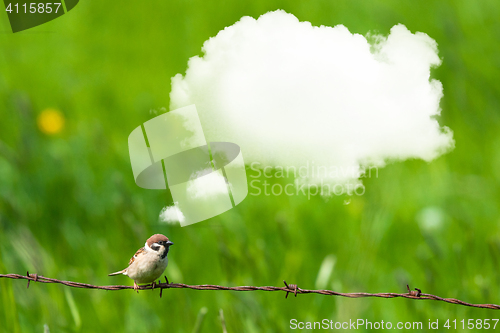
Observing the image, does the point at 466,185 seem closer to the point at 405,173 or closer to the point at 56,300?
the point at 405,173

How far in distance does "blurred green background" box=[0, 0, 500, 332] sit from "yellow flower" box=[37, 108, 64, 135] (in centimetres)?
2

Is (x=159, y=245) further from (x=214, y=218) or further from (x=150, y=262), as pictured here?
(x=214, y=218)

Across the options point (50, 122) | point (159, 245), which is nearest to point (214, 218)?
point (159, 245)

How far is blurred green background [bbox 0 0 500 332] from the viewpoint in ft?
11.5

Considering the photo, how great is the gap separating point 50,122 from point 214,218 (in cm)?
243

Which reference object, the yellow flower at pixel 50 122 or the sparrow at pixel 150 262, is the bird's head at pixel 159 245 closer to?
the sparrow at pixel 150 262

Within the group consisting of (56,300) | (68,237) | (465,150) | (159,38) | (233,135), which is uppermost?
(159,38)

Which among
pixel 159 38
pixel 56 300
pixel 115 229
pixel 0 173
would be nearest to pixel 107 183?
pixel 115 229

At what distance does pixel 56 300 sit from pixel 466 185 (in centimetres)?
360

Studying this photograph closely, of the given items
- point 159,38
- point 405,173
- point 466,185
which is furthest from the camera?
point 159,38

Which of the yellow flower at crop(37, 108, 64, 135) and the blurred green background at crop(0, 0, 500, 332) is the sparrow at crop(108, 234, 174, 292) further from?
the yellow flower at crop(37, 108, 64, 135)

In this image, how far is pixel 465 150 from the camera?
538 cm

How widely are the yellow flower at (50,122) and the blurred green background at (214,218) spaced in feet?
0.08

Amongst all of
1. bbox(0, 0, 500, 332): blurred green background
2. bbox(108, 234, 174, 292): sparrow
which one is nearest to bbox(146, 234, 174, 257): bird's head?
bbox(108, 234, 174, 292): sparrow
